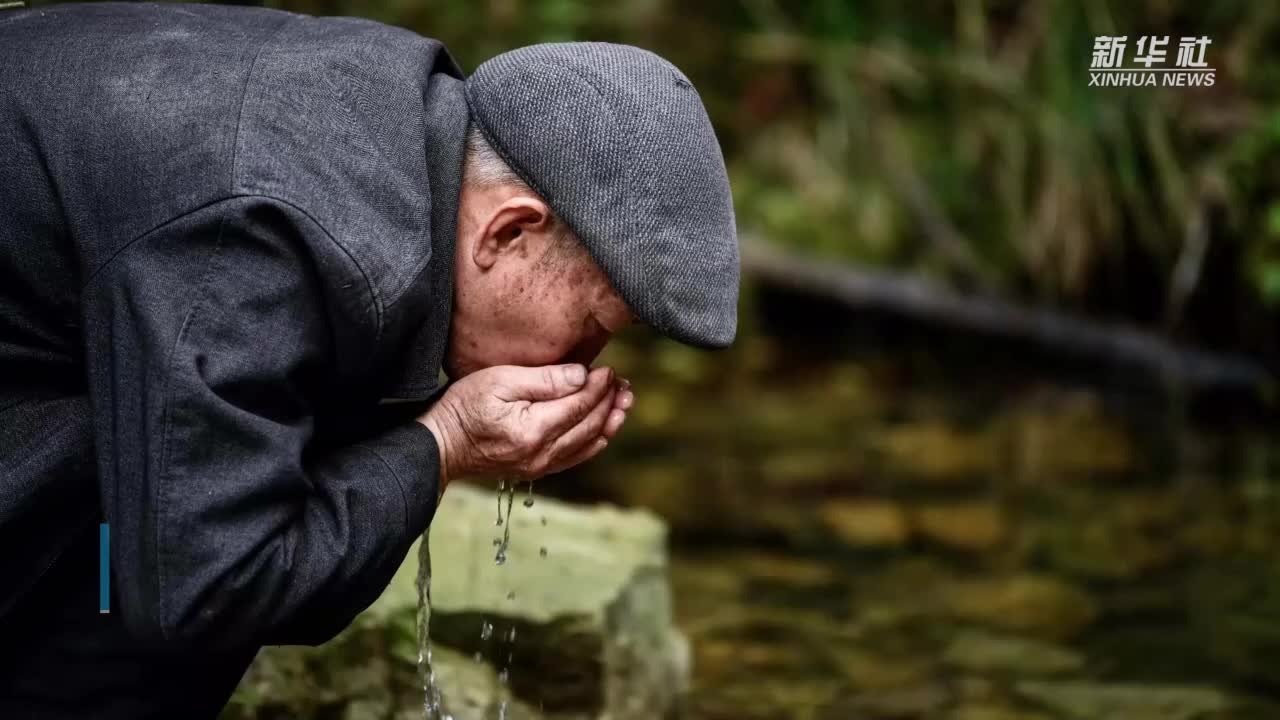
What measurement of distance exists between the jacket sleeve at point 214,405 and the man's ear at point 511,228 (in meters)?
0.23

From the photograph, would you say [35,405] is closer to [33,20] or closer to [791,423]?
[33,20]

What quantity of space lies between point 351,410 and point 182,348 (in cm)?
39

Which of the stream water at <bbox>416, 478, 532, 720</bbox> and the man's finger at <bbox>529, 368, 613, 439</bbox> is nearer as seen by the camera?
the man's finger at <bbox>529, 368, 613, 439</bbox>

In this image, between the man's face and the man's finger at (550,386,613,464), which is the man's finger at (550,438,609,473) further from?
the man's face

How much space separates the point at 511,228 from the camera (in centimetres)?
204

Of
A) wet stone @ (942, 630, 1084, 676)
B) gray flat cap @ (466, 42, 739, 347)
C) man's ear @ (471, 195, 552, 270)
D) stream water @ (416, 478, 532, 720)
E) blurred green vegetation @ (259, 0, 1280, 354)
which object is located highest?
blurred green vegetation @ (259, 0, 1280, 354)

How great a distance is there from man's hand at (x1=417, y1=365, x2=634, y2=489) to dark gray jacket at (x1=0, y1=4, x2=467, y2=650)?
0.05 m

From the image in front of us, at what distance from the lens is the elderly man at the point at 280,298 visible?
177 centimetres

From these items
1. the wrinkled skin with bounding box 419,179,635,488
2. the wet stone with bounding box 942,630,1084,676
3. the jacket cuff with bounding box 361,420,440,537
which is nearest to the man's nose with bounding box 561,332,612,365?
the wrinkled skin with bounding box 419,179,635,488

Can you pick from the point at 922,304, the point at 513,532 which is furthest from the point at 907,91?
the point at 513,532

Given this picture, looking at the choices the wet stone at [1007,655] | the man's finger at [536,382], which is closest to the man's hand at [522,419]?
the man's finger at [536,382]

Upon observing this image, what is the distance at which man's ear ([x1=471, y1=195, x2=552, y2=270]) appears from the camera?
2.01 metres

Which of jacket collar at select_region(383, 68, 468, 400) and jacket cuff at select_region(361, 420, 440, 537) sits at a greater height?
jacket collar at select_region(383, 68, 468, 400)

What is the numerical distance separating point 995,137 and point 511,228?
548 centimetres
